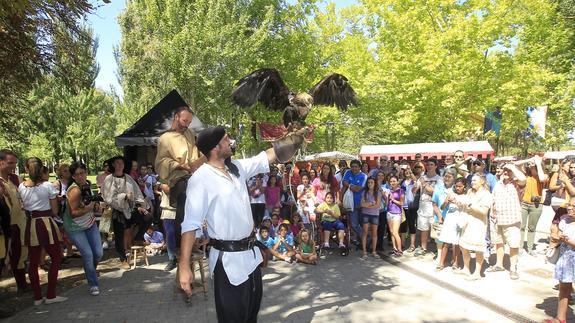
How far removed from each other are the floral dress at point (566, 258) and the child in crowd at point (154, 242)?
6924mm

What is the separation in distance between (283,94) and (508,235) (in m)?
4.54

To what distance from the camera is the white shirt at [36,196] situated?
5.19 metres

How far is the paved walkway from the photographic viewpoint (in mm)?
4711

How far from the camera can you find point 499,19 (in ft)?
54.3

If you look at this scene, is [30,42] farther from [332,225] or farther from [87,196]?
[332,225]

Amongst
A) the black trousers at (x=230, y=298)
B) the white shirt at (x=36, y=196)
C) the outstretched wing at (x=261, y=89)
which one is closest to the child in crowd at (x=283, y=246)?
the outstretched wing at (x=261, y=89)

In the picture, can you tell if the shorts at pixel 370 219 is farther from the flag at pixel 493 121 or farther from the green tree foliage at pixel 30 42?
the flag at pixel 493 121

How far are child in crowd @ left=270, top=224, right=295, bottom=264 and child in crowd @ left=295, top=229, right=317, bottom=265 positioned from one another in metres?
0.15

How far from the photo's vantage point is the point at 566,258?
13.9ft

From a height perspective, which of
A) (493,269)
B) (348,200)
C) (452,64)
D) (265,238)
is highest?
(452,64)

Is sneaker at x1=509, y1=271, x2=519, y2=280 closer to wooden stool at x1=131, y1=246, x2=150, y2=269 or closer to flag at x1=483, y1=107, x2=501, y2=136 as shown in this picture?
wooden stool at x1=131, y1=246, x2=150, y2=269

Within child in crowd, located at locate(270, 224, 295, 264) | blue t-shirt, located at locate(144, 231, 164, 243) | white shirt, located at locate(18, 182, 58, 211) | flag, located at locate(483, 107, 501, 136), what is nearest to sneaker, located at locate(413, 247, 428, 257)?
child in crowd, located at locate(270, 224, 295, 264)

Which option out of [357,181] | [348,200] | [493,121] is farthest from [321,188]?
[493,121]

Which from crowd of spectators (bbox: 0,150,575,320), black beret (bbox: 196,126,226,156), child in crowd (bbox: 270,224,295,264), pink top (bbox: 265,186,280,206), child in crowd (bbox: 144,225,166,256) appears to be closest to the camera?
black beret (bbox: 196,126,226,156)
